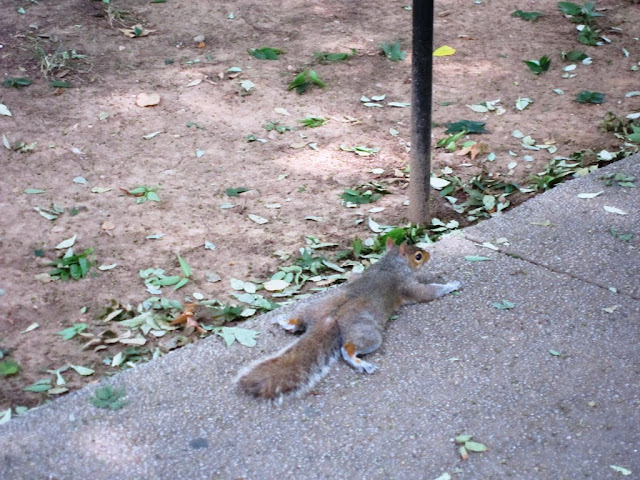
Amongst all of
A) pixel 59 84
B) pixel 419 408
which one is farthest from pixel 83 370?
pixel 59 84

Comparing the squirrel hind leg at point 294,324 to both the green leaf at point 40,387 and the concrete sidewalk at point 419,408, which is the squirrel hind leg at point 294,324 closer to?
the concrete sidewalk at point 419,408

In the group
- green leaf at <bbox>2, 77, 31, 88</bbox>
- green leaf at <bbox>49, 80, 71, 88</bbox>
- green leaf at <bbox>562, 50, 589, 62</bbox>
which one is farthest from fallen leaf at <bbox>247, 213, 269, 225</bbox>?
green leaf at <bbox>562, 50, 589, 62</bbox>

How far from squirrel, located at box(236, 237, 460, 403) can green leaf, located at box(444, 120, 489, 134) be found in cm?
194

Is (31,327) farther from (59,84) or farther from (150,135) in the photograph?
(59,84)

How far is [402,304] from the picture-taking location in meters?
3.61

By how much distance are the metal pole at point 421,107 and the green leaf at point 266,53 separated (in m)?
2.69

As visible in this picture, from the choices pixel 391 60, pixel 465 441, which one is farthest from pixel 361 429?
pixel 391 60

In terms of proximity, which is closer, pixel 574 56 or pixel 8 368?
pixel 8 368

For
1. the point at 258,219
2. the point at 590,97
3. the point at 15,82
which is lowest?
the point at 258,219

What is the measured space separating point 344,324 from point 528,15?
490 cm

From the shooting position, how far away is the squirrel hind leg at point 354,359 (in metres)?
3.12

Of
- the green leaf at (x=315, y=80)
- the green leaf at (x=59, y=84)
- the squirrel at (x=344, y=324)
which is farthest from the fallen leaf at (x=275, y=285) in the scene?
the green leaf at (x=59, y=84)

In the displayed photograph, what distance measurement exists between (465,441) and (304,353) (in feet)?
2.33

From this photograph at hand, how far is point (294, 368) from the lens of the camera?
302cm
